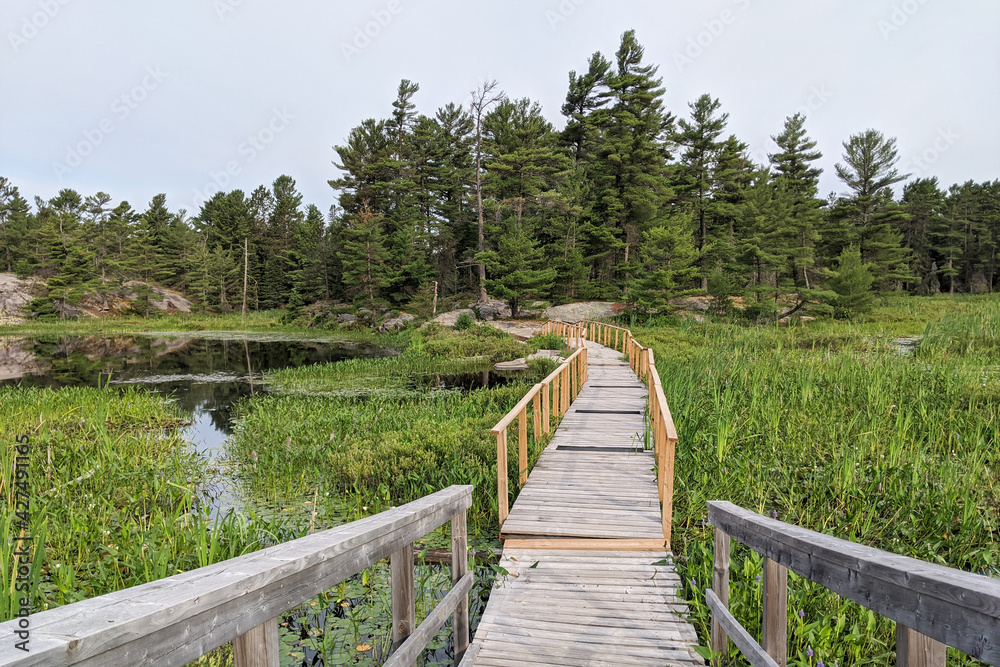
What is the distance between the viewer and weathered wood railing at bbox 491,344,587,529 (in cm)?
548

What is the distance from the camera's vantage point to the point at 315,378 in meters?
17.0

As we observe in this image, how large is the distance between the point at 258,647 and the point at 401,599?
42.2 inches

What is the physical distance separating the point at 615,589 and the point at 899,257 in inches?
1640

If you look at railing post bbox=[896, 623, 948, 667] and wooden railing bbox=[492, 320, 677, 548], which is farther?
wooden railing bbox=[492, 320, 677, 548]

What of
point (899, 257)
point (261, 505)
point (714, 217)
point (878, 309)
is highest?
point (714, 217)

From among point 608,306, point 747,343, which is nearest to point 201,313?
point 608,306

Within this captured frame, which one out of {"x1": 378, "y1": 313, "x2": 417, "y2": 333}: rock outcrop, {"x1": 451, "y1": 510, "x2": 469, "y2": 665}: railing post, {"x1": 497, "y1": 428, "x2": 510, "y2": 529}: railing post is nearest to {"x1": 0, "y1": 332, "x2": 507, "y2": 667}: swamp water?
{"x1": 497, "y1": 428, "x2": 510, "y2": 529}: railing post

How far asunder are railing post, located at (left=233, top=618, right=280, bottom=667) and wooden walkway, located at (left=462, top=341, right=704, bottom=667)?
2.21 metres

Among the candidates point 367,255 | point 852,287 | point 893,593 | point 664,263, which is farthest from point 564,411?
point 367,255

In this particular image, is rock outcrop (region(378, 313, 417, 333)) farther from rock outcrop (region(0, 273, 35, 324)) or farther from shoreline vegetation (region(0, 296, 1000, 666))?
rock outcrop (region(0, 273, 35, 324))

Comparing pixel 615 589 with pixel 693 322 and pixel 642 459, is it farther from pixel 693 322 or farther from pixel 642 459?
pixel 693 322

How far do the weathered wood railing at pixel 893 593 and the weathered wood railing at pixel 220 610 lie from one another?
5.57 feet

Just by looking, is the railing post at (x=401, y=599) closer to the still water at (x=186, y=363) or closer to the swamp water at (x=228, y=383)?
the swamp water at (x=228, y=383)

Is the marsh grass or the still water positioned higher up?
the still water
